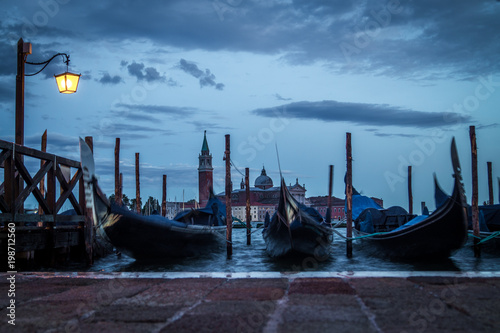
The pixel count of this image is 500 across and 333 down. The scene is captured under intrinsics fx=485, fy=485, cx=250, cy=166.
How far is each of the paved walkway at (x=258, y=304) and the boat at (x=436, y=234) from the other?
20.6ft

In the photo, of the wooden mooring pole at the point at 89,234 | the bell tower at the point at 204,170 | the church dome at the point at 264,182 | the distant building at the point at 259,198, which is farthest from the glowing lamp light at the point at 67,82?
the church dome at the point at 264,182

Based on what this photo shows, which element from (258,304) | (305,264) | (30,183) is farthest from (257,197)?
(258,304)

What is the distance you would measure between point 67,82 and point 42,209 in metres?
2.58

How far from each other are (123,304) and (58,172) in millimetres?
6785

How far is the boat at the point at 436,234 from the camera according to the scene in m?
8.82

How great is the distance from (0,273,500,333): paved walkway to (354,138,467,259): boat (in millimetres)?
6279

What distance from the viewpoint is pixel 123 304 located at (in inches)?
84.1

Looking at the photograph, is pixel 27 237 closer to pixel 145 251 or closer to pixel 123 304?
pixel 145 251

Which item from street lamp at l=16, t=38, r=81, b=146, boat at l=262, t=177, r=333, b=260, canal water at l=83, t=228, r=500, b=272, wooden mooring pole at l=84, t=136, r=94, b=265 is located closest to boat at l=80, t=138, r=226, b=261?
wooden mooring pole at l=84, t=136, r=94, b=265

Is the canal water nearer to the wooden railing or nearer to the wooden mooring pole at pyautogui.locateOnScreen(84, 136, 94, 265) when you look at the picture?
the wooden mooring pole at pyautogui.locateOnScreen(84, 136, 94, 265)

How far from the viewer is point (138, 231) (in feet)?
32.5

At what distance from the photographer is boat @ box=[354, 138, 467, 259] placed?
882 cm

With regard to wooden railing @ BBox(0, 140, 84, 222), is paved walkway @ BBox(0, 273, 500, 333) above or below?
below

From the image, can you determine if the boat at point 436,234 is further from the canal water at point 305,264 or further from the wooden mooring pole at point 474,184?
the wooden mooring pole at point 474,184
